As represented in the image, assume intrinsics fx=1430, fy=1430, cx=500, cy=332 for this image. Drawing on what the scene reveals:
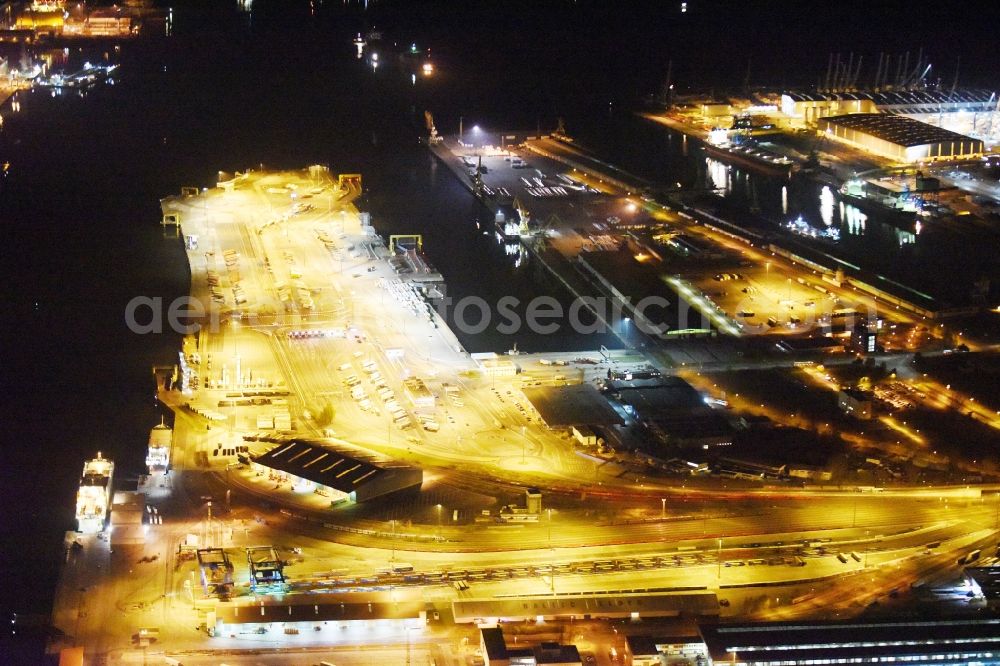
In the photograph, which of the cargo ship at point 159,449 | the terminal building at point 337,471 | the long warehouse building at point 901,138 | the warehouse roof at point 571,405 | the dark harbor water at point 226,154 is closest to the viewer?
the terminal building at point 337,471

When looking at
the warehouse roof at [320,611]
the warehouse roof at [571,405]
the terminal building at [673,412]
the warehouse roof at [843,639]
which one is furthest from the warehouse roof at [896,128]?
the warehouse roof at [320,611]

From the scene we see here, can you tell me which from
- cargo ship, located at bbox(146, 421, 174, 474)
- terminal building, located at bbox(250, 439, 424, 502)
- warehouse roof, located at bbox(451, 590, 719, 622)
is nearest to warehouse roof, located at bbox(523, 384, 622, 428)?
terminal building, located at bbox(250, 439, 424, 502)

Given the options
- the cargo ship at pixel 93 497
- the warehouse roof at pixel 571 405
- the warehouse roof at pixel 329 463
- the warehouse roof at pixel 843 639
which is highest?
the warehouse roof at pixel 571 405

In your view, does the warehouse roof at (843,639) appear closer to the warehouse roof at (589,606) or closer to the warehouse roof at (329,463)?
the warehouse roof at (589,606)

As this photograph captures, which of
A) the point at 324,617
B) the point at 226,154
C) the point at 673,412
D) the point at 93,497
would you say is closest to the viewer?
the point at 324,617

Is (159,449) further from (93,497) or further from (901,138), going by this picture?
(901,138)

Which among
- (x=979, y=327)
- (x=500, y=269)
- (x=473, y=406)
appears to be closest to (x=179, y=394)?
(x=473, y=406)

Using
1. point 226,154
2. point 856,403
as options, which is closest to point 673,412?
point 856,403
